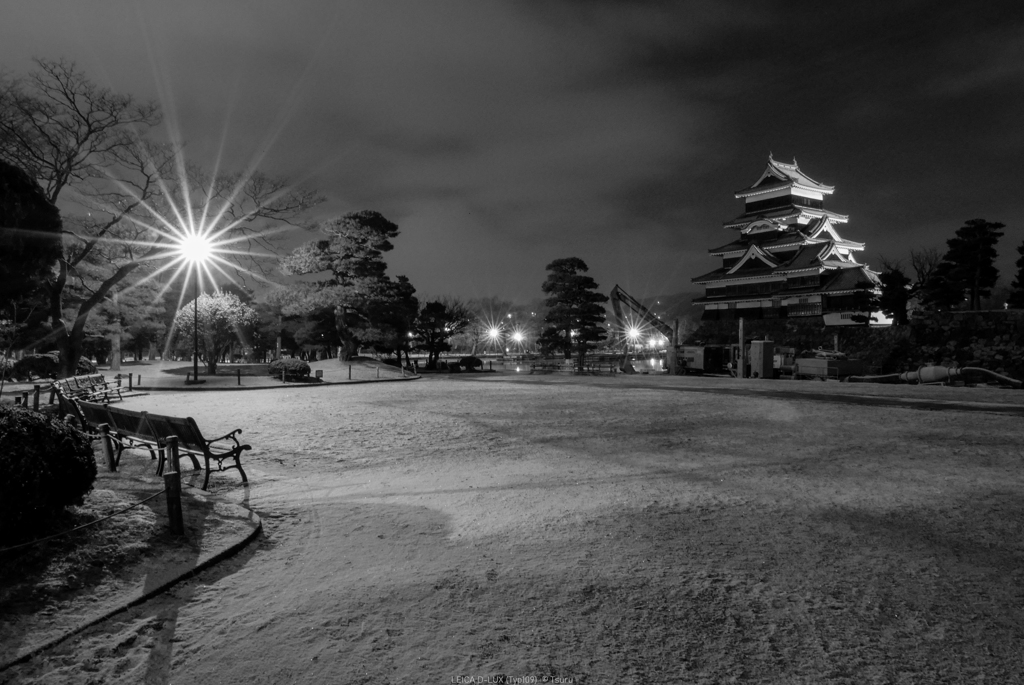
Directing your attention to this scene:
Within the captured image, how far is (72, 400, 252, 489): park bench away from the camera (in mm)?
7023

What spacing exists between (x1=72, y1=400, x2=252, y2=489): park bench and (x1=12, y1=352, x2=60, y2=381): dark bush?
20838mm

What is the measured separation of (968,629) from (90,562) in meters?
6.11

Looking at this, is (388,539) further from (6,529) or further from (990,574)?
(990,574)

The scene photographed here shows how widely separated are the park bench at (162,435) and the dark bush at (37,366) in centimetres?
2084

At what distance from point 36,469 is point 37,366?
2730 centimetres

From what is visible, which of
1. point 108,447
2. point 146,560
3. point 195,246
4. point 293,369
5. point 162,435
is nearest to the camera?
point 146,560

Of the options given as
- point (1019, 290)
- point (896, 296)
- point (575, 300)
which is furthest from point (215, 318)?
point (1019, 290)

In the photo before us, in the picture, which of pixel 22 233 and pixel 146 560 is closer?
pixel 146 560

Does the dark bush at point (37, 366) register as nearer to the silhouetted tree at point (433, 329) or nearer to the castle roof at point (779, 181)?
the silhouetted tree at point (433, 329)

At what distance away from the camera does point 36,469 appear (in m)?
4.27

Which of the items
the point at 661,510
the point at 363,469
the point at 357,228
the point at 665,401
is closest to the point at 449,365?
the point at 357,228

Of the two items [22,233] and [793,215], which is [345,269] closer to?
[22,233]

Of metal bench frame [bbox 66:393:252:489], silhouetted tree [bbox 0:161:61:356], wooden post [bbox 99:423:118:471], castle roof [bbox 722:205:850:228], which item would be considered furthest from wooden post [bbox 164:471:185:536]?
castle roof [bbox 722:205:850:228]

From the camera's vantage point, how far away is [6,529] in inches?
161
